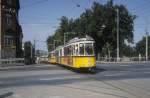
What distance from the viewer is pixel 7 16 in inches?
2820

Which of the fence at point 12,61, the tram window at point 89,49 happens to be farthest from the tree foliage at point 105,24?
the tram window at point 89,49

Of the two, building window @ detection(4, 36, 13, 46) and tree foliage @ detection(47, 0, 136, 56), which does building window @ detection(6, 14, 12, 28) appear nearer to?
building window @ detection(4, 36, 13, 46)

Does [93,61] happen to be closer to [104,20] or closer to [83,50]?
[83,50]

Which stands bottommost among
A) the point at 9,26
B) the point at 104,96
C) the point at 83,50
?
the point at 104,96

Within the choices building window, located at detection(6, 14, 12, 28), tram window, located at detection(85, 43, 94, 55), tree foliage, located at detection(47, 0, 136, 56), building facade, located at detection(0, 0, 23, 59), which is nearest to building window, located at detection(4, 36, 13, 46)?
building facade, located at detection(0, 0, 23, 59)

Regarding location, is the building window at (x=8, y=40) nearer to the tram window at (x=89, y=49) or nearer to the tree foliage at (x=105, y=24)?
the tree foliage at (x=105, y=24)

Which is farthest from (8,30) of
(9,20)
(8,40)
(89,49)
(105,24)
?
(89,49)

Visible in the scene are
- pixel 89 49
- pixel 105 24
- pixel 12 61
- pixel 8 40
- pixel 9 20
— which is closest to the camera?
pixel 89 49

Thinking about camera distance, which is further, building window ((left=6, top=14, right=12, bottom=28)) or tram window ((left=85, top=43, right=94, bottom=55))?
building window ((left=6, top=14, right=12, bottom=28))

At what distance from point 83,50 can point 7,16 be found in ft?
137

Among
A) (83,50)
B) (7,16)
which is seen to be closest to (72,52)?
(83,50)

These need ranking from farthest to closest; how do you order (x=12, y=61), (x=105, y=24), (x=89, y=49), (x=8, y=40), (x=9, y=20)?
(x=105, y=24) → (x=9, y=20) → (x=8, y=40) → (x=12, y=61) → (x=89, y=49)

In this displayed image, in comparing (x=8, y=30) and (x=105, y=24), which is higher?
(x=105, y=24)

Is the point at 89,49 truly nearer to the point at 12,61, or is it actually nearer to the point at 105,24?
the point at 12,61
